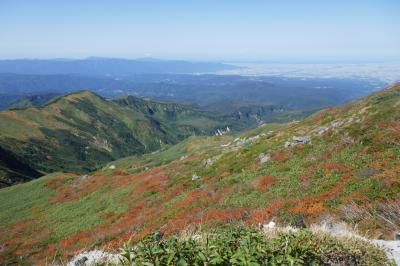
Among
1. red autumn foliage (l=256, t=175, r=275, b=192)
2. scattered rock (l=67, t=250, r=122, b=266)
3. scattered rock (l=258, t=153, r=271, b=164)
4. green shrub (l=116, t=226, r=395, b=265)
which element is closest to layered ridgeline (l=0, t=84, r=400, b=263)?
red autumn foliage (l=256, t=175, r=275, b=192)

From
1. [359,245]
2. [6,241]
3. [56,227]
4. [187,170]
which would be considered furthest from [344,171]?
[6,241]

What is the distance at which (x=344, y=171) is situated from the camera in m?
27.0

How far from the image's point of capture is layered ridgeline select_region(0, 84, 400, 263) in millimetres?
19594

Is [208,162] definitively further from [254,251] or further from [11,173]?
[11,173]

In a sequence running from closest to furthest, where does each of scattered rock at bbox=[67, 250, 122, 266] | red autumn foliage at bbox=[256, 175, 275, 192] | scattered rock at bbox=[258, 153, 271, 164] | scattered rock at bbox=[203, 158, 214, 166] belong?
scattered rock at bbox=[67, 250, 122, 266] → red autumn foliage at bbox=[256, 175, 275, 192] → scattered rock at bbox=[258, 153, 271, 164] → scattered rock at bbox=[203, 158, 214, 166]

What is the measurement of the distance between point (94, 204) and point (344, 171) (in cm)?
3820

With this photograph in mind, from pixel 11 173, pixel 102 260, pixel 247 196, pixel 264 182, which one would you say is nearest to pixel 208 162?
pixel 264 182

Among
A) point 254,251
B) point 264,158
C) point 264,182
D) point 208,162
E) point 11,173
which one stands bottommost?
point 11,173

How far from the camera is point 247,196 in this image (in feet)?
92.4

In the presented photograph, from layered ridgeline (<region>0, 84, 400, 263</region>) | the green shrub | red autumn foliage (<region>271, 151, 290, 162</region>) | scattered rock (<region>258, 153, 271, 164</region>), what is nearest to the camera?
the green shrub

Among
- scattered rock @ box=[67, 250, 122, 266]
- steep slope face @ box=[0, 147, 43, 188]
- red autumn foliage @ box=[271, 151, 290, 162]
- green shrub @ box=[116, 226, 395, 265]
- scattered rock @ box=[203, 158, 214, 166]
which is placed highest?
green shrub @ box=[116, 226, 395, 265]

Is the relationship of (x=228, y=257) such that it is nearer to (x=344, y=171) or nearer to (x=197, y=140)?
(x=344, y=171)

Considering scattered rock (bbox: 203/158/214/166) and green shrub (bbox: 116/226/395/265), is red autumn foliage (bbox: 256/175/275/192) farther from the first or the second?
scattered rock (bbox: 203/158/214/166)

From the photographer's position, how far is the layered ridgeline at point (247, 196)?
771 inches
